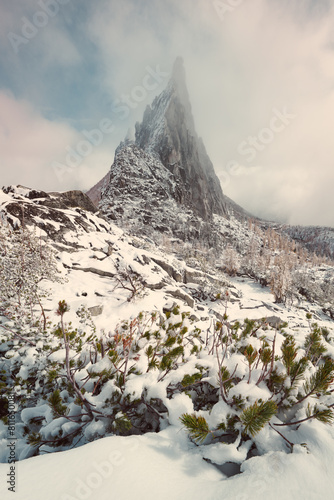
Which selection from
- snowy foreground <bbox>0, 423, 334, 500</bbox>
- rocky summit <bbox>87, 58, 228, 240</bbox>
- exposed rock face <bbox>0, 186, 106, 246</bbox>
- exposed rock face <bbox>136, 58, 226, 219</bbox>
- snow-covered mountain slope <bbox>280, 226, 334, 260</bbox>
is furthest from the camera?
snow-covered mountain slope <bbox>280, 226, 334, 260</bbox>

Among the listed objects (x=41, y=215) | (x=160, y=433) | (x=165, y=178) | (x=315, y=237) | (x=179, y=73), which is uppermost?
(x=179, y=73)

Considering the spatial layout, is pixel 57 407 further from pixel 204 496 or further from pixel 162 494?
pixel 204 496

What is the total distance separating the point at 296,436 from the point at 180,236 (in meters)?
68.2

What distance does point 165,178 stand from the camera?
79.1 metres

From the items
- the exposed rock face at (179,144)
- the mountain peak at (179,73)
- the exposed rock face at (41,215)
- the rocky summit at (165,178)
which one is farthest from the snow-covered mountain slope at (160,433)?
the mountain peak at (179,73)

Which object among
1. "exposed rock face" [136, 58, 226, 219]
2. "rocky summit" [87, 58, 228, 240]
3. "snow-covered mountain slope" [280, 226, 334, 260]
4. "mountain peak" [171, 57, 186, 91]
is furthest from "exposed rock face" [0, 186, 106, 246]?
"snow-covered mountain slope" [280, 226, 334, 260]

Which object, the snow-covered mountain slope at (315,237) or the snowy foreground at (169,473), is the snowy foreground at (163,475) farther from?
the snow-covered mountain slope at (315,237)

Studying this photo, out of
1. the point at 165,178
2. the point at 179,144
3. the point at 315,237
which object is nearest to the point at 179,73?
the point at 179,144

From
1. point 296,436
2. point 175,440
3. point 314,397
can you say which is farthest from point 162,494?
point 314,397

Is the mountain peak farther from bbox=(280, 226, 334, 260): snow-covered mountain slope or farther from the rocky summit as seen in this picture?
bbox=(280, 226, 334, 260): snow-covered mountain slope

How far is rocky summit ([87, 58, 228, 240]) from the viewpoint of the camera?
65688 millimetres

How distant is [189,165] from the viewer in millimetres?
99938

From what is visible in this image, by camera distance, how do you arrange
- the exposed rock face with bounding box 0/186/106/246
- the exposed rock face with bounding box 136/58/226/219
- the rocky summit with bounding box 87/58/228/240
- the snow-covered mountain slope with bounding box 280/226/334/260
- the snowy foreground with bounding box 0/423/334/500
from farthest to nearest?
the snow-covered mountain slope with bounding box 280/226/334/260
the exposed rock face with bounding box 136/58/226/219
the rocky summit with bounding box 87/58/228/240
the exposed rock face with bounding box 0/186/106/246
the snowy foreground with bounding box 0/423/334/500

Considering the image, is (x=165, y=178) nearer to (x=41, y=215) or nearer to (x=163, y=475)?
(x=41, y=215)
